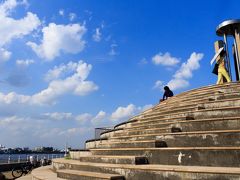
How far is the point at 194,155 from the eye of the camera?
5.85 m

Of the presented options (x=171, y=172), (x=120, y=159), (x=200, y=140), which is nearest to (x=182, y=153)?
(x=200, y=140)

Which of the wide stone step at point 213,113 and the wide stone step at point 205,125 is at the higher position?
the wide stone step at point 213,113

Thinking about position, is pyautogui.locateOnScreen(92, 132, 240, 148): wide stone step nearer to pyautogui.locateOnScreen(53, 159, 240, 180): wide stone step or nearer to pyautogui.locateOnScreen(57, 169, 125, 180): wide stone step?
pyautogui.locateOnScreen(53, 159, 240, 180): wide stone step

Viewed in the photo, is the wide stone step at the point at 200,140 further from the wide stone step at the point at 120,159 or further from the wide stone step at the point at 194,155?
the wide stone step at the point at 120,159

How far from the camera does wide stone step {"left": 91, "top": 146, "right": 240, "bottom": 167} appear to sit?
5.25 m

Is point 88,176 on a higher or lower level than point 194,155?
lower

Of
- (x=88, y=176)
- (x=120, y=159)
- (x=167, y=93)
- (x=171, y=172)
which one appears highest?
(x=167, y=93)

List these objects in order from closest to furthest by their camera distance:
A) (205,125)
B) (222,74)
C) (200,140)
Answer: (200,140)
(205,125)
(222,74)

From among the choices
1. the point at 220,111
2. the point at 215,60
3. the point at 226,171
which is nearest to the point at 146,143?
the point at 220,111

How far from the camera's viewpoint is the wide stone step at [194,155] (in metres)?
5.25

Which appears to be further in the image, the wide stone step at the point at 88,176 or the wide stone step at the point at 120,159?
the wide stone step at the point at 120,159

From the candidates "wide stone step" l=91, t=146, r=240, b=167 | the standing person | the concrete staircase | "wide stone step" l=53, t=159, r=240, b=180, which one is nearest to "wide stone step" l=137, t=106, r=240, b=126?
the concrete staircase

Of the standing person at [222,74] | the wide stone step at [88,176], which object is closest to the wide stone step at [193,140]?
the wide stone step at [88,176]

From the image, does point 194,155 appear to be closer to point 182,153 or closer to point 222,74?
point 182,153
